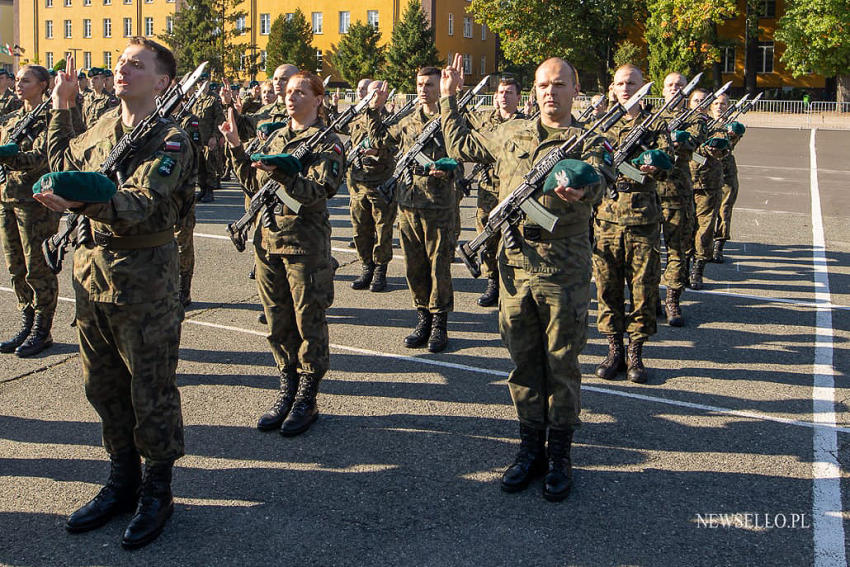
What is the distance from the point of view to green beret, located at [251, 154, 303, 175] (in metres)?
4.77

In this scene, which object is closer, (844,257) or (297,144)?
(297,144)

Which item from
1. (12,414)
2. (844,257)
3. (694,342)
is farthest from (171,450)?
(844,257)

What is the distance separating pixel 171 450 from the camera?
4.16 metres

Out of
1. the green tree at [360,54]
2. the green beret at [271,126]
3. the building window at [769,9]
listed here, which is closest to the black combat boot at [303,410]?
the green beret at [271,126]

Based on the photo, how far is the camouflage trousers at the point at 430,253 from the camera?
23.7ft

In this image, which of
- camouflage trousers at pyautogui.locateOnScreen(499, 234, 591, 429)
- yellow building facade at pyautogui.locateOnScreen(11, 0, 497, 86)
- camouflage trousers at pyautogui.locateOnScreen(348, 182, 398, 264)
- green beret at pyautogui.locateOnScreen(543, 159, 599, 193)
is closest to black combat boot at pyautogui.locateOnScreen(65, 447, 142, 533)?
camouflage trousers at pyautogui.locateOnScreen(499, 234, 591, 429)

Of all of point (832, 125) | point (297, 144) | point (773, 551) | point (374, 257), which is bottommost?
point (773, 551)

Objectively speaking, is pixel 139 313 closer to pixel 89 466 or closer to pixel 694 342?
pixel 89 466

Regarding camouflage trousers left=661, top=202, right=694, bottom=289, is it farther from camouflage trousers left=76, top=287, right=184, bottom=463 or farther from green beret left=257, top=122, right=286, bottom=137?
camouflage trousers left=76, top=287, right=184, bottom=463

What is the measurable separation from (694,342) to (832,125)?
118ft

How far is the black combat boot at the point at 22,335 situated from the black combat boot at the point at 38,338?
54mm

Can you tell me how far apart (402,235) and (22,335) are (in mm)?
3200

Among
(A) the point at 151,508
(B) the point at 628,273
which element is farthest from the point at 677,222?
(A) the point at 151,508

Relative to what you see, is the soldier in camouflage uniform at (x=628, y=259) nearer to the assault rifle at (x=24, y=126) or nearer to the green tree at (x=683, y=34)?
the assault rifle at (x=24, y=126)
